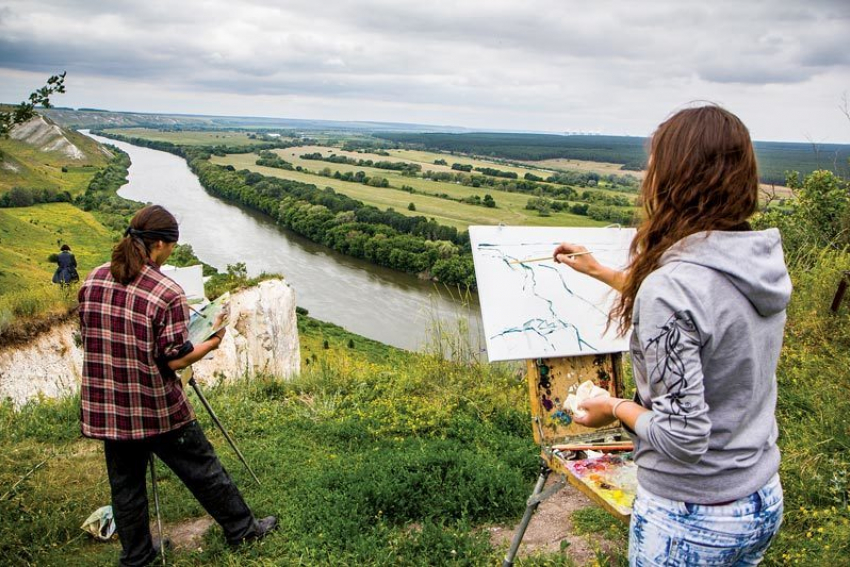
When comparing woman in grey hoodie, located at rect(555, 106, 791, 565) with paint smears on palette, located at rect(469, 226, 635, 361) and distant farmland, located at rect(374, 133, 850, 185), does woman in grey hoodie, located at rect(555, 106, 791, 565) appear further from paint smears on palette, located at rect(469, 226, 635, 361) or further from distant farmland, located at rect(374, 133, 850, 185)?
paint smears on palette, located at rect(469, 226, 635, 361)

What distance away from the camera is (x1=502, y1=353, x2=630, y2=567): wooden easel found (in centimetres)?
246

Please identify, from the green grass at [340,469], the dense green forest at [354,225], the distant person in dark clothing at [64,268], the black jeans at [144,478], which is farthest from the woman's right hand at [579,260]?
the dense green forest at [354,225]

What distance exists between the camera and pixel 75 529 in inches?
140

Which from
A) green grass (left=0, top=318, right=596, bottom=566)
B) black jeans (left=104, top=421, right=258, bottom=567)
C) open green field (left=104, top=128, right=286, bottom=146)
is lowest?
green grass (left=0, top=318, right=596, bottom=566)

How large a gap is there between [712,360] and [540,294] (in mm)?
1894

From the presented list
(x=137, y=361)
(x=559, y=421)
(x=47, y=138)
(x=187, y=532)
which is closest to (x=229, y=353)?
(x=187, y=532)

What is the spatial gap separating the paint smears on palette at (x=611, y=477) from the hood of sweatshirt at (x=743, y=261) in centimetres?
105

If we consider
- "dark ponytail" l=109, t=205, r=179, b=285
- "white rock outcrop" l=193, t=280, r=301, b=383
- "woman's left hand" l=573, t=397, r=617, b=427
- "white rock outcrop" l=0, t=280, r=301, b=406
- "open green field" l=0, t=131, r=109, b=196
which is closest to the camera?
"woman's left hand" l=573, t=397, r=617, b=427

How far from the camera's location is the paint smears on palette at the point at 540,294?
121 inches

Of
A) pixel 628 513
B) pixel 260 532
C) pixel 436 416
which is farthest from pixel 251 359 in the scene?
pixel 628 513

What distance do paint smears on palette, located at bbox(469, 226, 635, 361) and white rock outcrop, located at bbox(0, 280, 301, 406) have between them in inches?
144

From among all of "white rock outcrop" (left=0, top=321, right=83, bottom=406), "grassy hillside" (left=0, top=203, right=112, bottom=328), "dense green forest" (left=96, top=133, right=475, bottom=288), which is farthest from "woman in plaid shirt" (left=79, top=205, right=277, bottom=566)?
"dense green forest" (left=96, top=133, right=475, bottom=288)

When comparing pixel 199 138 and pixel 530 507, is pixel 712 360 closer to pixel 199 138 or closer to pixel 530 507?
pixel 530 507

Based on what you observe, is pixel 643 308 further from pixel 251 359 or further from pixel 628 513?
pixel 251 359
